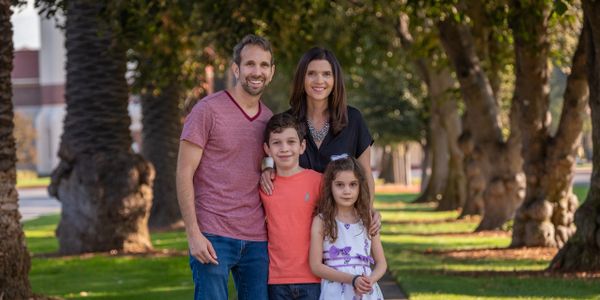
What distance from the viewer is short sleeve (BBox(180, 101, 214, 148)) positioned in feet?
21.0

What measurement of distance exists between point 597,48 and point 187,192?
25.7ft

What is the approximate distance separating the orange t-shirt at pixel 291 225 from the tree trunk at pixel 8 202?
5014 mm

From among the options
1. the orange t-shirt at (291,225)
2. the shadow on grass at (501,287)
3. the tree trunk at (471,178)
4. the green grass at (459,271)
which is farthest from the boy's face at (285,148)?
the tree trunk at (471,178)

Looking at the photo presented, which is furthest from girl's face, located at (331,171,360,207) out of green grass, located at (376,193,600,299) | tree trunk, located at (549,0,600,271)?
tree trunk, located at (549,0,600,271)

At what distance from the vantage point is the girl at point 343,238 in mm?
6336

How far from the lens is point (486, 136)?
22.2 meters

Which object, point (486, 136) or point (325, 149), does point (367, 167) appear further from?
point (486, 136)

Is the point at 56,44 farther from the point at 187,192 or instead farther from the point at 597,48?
the point at 187,192

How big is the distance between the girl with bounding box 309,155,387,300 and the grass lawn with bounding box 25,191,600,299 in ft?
18.4

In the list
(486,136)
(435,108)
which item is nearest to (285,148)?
(486,136)

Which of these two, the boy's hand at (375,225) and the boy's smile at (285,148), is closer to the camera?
the boy's smile at (285,148)

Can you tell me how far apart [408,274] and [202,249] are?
8788mm

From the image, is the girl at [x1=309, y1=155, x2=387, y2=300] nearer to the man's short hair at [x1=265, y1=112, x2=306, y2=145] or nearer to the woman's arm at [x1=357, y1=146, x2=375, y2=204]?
the woman's arm at [x1=357, y1=146, x2=375, y2=204]

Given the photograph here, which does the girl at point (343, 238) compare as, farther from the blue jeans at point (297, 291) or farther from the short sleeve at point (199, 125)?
the short sleeve at point (199, 125)
